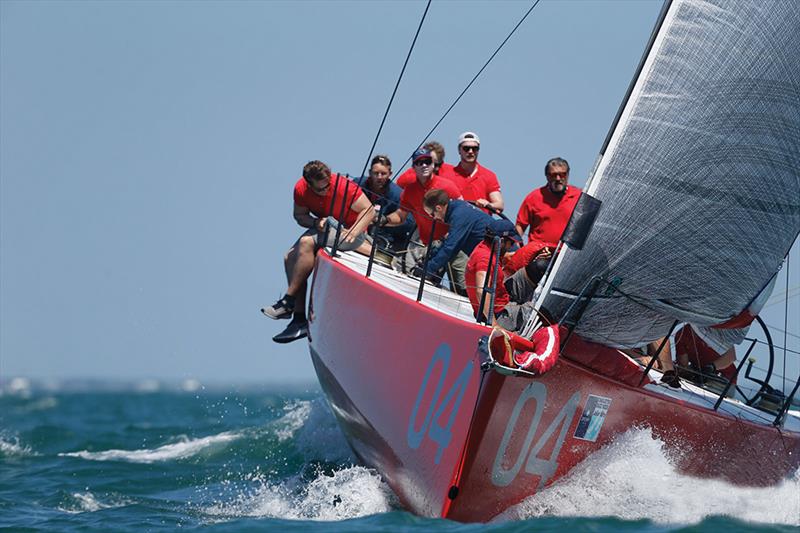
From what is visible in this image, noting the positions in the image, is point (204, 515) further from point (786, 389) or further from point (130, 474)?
point (786, 389)

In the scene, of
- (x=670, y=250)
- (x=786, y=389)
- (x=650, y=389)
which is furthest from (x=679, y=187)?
(x=786, y=389)

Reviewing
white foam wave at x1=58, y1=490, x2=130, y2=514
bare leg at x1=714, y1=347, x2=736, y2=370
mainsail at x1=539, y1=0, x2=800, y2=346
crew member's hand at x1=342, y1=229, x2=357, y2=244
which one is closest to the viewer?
mainsail at x1=539, y1=0, x2=800, y2=346

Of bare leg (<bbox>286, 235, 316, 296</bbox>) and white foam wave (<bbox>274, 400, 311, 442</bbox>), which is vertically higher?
bare leg (<bbox>286, 235, 316, 296</bbox>)

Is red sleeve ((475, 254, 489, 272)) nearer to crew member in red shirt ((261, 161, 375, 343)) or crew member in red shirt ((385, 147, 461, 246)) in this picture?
crew member in red shirt ((385, 147, 461, 246))

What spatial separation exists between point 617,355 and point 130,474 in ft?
16.0

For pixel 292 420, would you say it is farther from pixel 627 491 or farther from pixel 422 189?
pixel 627 491

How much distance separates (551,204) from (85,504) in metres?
3.67

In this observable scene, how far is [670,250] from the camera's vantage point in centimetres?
551

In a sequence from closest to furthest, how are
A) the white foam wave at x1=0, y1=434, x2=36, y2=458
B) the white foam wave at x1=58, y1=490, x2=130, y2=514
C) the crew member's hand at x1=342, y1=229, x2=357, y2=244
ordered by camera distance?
the white foam wave at x1=58, y1=490, x2=130, y2=514 → the crew member's hand at x1=342, y1=229, x2=357, y2=244 → the white foam wave at x1=0, y1=434, x2=36, y2=458

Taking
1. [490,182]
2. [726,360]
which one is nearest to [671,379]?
[726,360]

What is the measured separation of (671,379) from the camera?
22.0ft

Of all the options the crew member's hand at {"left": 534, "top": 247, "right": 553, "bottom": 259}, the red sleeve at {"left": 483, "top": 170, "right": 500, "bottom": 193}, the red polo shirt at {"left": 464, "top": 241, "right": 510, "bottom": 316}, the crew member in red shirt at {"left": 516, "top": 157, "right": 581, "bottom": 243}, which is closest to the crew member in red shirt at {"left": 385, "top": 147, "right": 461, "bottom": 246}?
the crew member in red shirt at {"left": 516, "top": 157, "right": 581, "bottom": 243}

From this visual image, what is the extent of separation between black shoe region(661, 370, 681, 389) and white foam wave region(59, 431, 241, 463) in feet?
17.4

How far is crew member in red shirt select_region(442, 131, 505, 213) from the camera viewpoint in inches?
345
